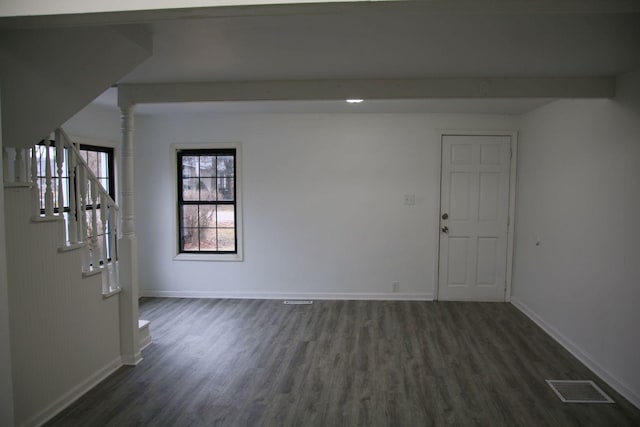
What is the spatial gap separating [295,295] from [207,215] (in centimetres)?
163

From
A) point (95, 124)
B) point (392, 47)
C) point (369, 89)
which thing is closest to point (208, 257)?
point (95, 124)

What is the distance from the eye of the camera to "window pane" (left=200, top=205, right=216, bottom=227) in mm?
5590

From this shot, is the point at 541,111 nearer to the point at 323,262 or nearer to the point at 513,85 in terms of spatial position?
the point at 513,85

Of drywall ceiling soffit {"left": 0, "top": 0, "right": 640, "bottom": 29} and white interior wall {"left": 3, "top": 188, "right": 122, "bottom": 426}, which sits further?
white interior wall {"left": 3, "top": 188, "right": 122, "bottom": 426}

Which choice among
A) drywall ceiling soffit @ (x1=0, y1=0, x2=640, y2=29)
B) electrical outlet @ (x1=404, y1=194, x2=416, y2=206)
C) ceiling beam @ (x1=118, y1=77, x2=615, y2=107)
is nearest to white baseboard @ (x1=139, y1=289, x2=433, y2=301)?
electrical outlet @ (x1=404, y1=194, x2=416, y2=206)

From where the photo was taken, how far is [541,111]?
4566 millimetres

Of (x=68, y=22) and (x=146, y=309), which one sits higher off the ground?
(x=68, y=22)

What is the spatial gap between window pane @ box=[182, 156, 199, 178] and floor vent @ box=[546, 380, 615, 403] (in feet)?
15.2

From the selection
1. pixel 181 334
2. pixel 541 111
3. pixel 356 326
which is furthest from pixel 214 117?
pixel 541 111

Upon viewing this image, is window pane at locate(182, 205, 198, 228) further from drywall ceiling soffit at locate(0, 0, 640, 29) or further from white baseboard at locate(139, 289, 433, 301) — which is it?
drywall ceiling soffit at locate(0, 0, 640, 29)

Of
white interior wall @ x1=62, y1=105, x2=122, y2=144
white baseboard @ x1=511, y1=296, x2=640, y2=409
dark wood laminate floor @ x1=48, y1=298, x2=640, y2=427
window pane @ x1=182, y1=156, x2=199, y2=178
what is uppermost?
white interior wall @ x1=62, y1=105, x2=122, y2=144

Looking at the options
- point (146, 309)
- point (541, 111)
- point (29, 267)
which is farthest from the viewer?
point (146, 309)

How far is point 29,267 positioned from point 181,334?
77.3 inches

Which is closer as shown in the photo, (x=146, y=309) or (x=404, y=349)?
(x=404, y=349)
